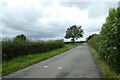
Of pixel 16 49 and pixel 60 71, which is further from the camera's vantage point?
pixel 16 49

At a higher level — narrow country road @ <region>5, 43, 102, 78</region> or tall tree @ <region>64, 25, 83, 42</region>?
tall tree @ <region>64, 25, 83, 42</region>

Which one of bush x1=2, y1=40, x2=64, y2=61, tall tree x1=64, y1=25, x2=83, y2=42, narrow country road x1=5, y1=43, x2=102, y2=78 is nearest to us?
narrow country road x1=5, y1=43, x2=102, y2=78

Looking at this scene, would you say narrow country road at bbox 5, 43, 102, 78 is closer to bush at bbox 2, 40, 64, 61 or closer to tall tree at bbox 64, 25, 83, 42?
bush at bbox 2, 40, 64, 61

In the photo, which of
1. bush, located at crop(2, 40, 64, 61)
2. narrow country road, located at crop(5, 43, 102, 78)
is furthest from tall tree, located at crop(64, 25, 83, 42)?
narrow country road, located at crop(5, 43, 102, 78)

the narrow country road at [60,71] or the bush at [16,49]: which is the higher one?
the bush at [16,49]

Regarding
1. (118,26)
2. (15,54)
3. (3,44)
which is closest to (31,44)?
(15,54)

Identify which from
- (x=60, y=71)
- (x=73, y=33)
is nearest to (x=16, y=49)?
(x=60, y=71)

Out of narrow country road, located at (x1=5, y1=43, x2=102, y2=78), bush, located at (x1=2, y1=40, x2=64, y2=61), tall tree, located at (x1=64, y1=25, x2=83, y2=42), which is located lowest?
narrow country road, located at (x1=5, y1=43, x2=102, y2=78)

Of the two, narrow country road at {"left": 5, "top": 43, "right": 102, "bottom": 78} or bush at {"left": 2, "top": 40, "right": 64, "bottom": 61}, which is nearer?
narrow country road at {"left": 5, "top": 43, "right": 102, "bottom": 78}

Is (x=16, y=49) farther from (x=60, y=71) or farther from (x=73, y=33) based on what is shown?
(x=73, y=33)

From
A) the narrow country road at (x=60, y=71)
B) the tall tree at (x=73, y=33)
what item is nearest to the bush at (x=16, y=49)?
the narrow country road at (x=60, y=71)

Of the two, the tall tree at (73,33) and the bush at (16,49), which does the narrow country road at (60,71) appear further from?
the tall tree at (73,33)

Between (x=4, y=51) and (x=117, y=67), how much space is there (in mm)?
10112

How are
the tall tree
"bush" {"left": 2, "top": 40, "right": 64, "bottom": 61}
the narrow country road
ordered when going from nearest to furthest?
the narrow country road
"bush" {"left": 2, "top": 40, "right": 64, "bottom": 61}
the tall tree
